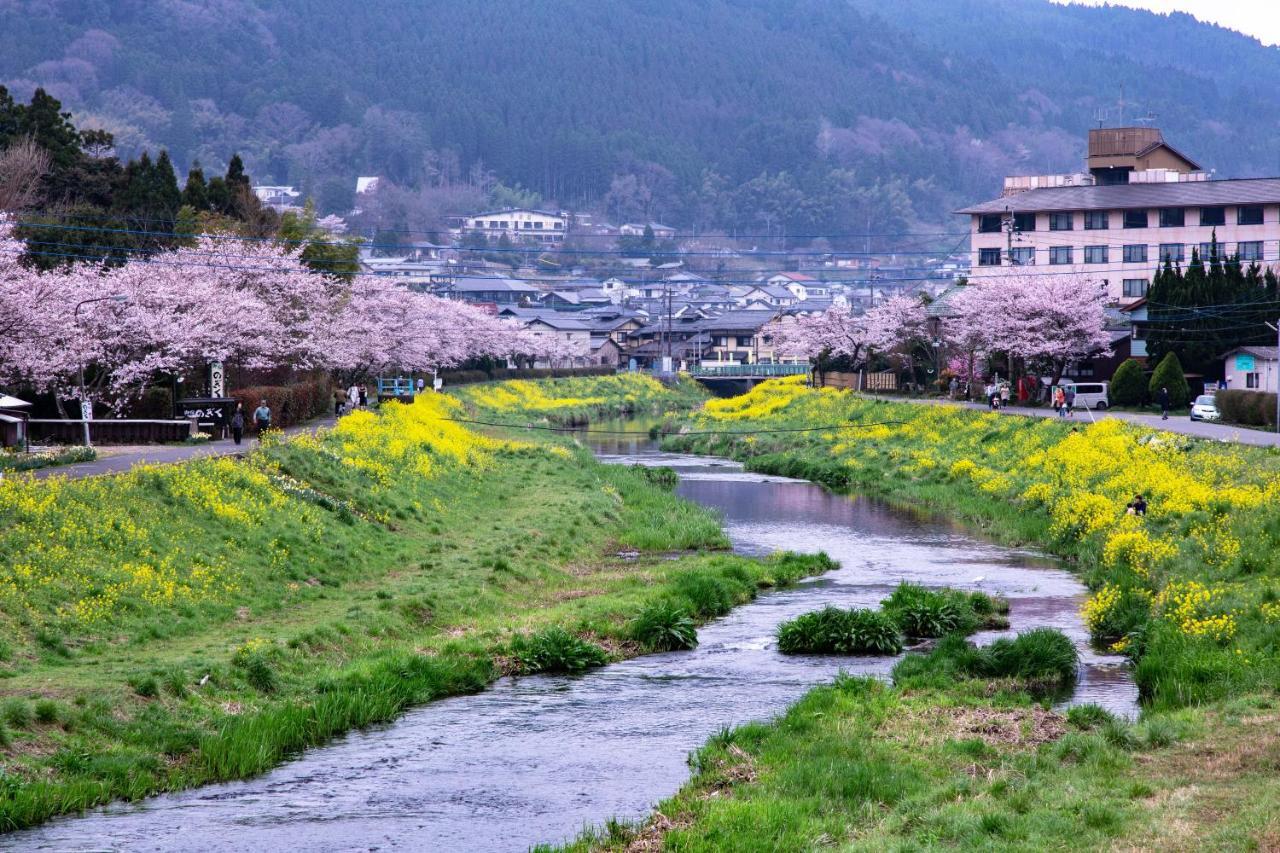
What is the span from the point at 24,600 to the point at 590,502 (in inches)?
816

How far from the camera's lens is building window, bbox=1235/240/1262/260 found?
308 feet

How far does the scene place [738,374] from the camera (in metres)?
131

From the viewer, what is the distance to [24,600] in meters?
19.2

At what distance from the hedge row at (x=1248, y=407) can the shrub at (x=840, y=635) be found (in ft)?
96.9

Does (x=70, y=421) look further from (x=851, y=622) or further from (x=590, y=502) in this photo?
(x=851, y=622)

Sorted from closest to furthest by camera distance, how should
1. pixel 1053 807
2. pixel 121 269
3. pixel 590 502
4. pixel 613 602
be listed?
pixel 1053 807, pixel 613 602, pixel 590 502, pixel 121 269

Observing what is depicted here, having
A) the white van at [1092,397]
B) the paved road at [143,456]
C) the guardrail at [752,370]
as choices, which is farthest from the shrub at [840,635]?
the guardrail at [752,370]

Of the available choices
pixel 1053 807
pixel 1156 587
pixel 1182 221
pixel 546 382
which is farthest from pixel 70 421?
pixel 1182 221

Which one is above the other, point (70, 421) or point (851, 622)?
point (70, 421)

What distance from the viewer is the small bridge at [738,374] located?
125 metres

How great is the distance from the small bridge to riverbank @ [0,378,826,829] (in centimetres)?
8731

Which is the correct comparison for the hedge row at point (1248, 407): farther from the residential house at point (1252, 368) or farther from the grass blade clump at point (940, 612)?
the grass blade clump at point (940, 612)

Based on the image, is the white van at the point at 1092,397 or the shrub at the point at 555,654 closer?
the shrub at the point at 555,654

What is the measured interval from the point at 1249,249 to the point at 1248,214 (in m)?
2.35
